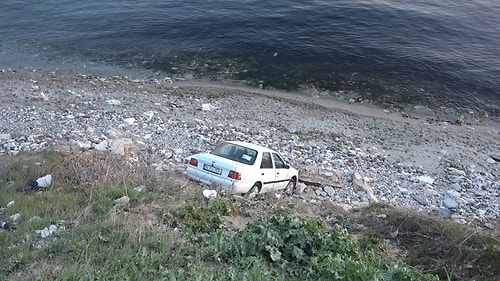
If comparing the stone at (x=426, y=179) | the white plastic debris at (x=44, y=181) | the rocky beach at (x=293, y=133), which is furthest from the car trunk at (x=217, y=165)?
the stone at (x=426, y=179)

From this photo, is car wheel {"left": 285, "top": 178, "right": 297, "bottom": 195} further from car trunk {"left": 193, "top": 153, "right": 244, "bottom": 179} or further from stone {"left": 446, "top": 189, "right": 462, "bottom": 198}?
stone {"left": 446, "top": 189, "right": 462, "bottom": 198}

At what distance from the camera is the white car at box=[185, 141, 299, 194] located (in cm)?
1287

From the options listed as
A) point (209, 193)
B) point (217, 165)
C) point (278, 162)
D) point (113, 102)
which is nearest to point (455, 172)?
point (278, 162)

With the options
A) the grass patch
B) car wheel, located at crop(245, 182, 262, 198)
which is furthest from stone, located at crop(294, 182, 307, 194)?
the grass patch

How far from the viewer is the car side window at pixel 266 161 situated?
14.0 meters

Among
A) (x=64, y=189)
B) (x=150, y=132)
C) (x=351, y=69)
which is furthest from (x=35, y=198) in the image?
(x=351, y=69)

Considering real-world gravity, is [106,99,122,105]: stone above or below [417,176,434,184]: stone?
above

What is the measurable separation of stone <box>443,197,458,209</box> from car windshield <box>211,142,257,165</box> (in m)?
6.23

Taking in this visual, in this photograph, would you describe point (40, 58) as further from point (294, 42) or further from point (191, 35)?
point (294, 42)

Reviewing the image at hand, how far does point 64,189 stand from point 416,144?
49.2ft

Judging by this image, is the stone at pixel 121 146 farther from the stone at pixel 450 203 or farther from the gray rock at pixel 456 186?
the gray rock at pixel 456 186

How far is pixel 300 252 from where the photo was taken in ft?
24.2

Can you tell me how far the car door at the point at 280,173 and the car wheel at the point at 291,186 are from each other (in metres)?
0.17

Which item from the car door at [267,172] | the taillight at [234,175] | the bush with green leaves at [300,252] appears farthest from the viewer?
the car door at [267,172]
